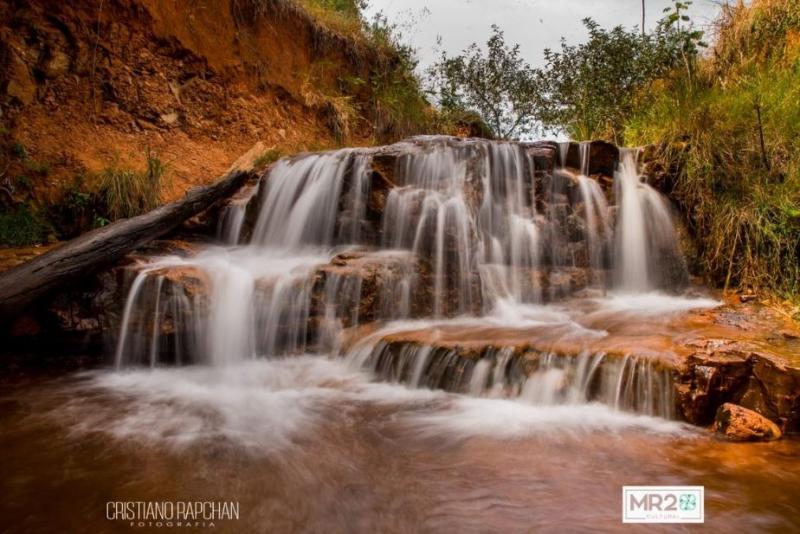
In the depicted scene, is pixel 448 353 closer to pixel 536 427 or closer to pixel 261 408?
pixel 536 427

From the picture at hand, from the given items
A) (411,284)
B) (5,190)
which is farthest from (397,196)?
(5,190)

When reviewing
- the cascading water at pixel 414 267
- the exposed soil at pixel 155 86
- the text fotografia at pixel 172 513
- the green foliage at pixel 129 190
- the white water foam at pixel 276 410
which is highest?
the exposed soil at pixel 155 86

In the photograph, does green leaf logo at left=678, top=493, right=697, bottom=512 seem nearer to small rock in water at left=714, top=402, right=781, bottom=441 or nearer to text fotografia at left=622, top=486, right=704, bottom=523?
text fotografia at left=622, top=486, right=704, bottom=523

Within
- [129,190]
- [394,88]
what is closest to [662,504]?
[129,190]

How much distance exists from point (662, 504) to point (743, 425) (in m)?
0.98

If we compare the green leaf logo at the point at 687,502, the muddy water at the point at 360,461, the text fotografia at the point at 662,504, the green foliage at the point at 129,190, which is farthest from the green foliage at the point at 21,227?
the green leaf logo at the point at 687,502

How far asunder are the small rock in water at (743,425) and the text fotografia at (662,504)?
0.72 meters

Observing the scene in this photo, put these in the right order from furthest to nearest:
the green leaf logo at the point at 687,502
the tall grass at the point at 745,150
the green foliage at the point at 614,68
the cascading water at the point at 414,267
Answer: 1. the green foliage at the point at 614,68
2. the tall grass at the point at 745,150
3. the cascading water at the point at 414,267
4. the green leaf logo at the point at 687,502

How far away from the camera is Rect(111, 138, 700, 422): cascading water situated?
358 cm

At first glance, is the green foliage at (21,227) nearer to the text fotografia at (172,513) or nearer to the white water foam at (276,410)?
the white water foam at (276,410)

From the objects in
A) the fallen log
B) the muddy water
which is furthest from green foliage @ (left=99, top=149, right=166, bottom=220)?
the muddy water

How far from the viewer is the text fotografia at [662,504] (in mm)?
2066

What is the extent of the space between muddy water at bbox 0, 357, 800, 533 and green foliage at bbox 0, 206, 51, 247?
7.39 feet

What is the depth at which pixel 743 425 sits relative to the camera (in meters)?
2.73
